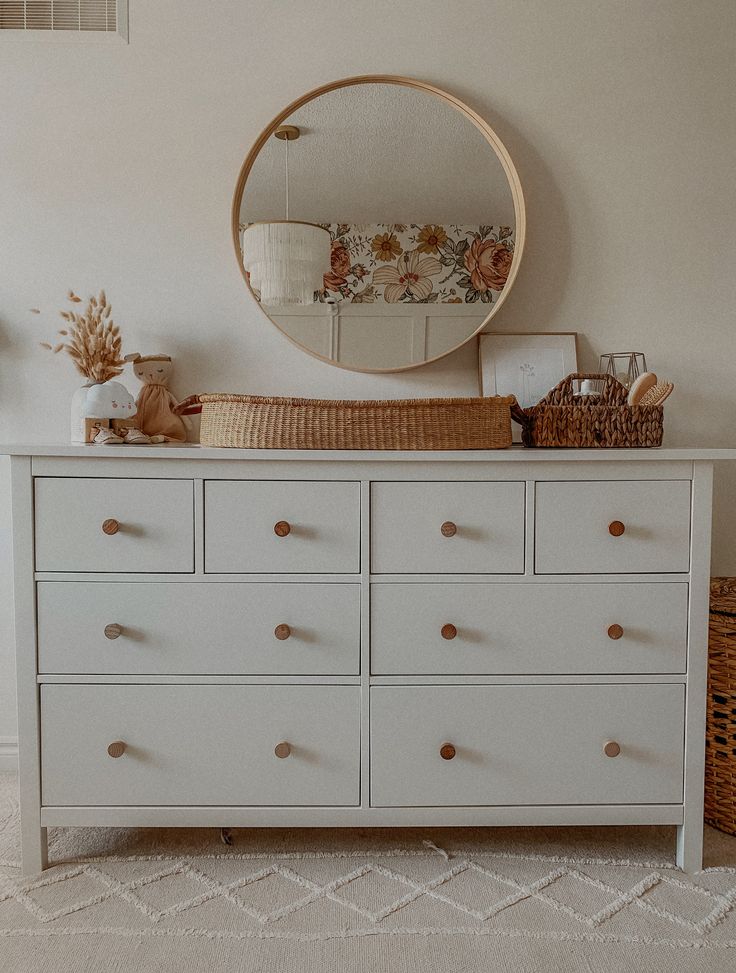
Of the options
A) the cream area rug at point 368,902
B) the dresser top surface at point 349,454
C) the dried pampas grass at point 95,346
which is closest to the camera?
the cream area rug at point 368,902

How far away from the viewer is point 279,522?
4.82ft

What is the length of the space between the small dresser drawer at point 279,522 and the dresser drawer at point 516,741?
1.04ft

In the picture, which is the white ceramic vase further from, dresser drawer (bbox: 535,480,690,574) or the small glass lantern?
the small glass lantern

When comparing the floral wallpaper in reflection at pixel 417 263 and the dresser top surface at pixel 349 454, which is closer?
the dresser top surface at pixel 349 454

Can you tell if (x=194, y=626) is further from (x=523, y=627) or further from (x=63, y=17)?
(x=63, y=17)

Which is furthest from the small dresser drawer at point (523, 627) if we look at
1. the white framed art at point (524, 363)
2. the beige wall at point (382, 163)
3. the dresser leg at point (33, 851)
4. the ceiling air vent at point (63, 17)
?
the ceiling air vent at point (63, 17)

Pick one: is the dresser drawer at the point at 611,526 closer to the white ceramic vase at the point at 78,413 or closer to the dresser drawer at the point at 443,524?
the dresser drawer at the point at 443,524

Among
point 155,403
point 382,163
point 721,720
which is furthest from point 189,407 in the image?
point 721,720

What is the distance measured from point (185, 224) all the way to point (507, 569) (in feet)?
4.09

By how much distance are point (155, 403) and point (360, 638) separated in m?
0.84

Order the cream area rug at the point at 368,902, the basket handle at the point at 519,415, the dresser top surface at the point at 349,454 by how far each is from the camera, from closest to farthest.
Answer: the cream area rug at the point at 368,902 → the dresser top surface at the point at 349,454 → the basket handle at the point at 519,415

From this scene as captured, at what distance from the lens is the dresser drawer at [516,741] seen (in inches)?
59.3

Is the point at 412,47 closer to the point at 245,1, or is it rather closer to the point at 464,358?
the point at 245,1

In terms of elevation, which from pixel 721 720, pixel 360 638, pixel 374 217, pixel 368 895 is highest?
pixel 374 217
